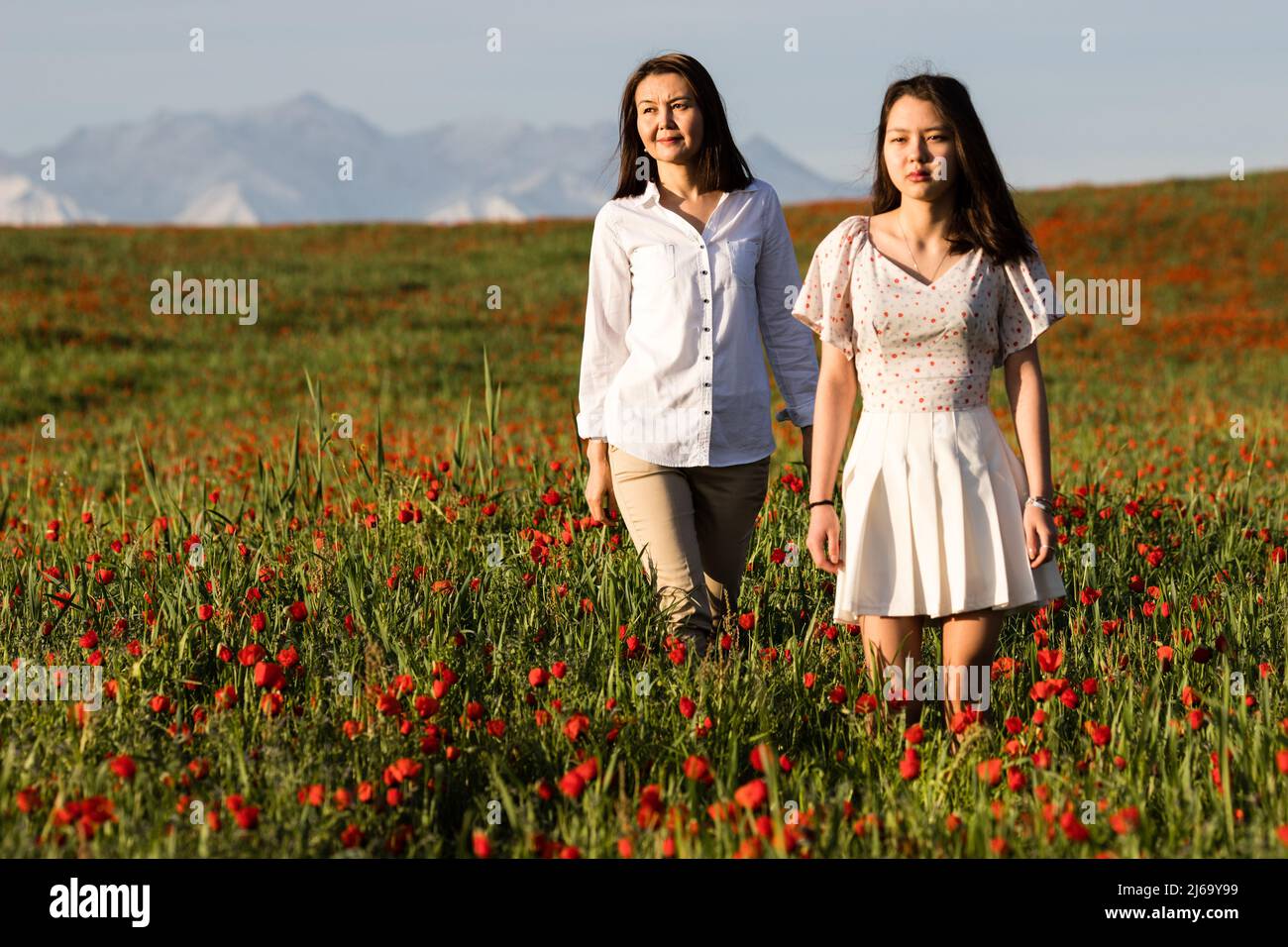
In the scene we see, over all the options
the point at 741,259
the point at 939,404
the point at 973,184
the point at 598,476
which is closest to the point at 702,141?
the point at 741,259

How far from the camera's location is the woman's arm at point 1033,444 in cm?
317

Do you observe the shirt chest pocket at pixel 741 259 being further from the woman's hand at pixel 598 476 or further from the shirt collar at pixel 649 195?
the woman's hand at pixel 598 476

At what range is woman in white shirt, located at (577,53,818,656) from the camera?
382 cm

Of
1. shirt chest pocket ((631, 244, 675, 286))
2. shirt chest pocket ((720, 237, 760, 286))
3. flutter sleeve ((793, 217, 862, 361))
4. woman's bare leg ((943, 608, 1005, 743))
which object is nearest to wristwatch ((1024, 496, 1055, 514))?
woman's bare leg ((943, 608, 1005, 743))

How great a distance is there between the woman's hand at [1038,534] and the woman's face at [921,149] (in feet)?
2.96

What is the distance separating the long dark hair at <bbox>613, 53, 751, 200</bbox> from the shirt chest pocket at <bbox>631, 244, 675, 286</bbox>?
0.78 ft

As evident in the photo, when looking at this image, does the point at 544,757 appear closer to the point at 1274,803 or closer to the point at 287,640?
the point at 287,640

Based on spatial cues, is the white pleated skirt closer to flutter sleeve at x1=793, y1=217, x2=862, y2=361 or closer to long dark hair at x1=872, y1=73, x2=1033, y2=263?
flutter sleeve at x1=793, y1=217, x2=862, y2=361

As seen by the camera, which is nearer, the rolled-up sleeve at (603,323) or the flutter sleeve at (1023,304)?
the flutter sleeve at (1023,304)

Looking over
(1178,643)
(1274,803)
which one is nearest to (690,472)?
(1178,643)

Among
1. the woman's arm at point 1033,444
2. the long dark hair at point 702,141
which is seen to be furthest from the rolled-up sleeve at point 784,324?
the woman's arm at point 1033,444

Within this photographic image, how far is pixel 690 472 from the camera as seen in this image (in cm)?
396
